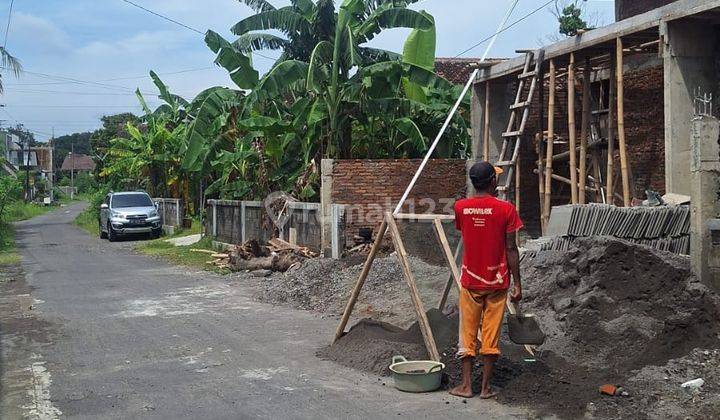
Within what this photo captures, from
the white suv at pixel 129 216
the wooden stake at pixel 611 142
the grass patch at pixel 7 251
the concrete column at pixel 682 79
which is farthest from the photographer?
the white suv at pixel 129 216

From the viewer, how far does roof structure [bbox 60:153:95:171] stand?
116 meters

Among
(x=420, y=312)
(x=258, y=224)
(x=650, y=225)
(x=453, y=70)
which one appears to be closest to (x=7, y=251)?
(x=258, y=224)

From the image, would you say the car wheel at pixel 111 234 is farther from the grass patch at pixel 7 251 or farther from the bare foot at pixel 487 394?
the bare foot at pixel 487 394

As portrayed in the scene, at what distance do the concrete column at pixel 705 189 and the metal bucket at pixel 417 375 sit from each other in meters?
3.17

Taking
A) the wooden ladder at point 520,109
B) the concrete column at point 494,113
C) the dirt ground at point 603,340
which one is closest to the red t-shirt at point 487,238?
the dirt ground at point 603,340

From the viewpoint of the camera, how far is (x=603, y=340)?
24.0 feet

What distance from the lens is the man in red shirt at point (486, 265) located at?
20.8 feet

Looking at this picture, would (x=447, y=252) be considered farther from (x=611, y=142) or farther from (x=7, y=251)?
(x=7, y=251)

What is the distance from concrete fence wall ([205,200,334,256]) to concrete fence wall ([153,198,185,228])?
21.0 feet

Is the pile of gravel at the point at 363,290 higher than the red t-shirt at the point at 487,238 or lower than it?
lower

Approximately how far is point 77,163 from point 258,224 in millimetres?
109578

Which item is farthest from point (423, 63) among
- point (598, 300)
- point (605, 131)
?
point (598, 300)

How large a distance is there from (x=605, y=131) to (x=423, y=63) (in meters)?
5.08

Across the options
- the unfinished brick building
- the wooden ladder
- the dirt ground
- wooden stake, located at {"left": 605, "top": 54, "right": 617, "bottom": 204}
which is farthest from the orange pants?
the wooden ladder
